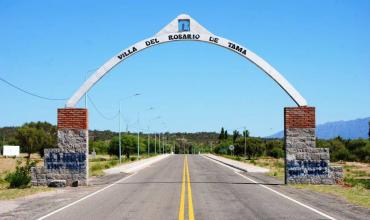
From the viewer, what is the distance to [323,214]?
14953mm

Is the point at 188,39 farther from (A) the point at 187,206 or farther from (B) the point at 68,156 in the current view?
(A) the point at 187,206

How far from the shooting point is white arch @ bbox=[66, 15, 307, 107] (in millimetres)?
27936

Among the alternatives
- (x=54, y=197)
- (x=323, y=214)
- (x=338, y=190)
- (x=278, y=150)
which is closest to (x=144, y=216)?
(x=323, y=214)

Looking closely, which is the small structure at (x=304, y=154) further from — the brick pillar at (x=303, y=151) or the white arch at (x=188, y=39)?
the white arch at (x=188, y=39)

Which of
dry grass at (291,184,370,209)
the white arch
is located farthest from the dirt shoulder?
dry grass at (291,184,370,209)

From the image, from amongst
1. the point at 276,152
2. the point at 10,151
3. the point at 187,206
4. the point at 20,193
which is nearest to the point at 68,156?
the point at 20,193

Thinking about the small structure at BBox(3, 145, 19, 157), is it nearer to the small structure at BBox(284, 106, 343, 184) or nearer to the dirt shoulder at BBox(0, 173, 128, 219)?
the dirt shoulder at BBox(0, 173, 128, 219)

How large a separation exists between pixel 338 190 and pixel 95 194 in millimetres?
10244

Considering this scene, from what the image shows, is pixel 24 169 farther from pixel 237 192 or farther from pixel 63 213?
pixel 63 213

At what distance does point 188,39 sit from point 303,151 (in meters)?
8.06

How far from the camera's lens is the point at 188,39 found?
28.5 m

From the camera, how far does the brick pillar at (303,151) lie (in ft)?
88.9

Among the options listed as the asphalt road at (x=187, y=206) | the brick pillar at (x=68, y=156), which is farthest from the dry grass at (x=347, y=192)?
the brick pillar at (x=68, y=156)

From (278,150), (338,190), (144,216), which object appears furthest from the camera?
(278,150)
